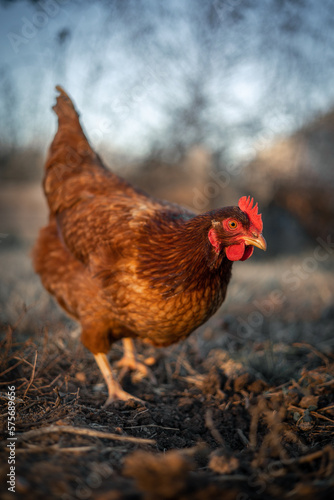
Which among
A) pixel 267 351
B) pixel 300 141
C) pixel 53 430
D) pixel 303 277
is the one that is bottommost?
pixel 53 430

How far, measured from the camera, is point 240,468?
125cm

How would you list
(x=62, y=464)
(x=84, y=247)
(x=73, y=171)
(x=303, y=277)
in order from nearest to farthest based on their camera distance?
(x=62, y=464) < (x=84, y=247) < (x=73, y=171) < (x=303, y=277)

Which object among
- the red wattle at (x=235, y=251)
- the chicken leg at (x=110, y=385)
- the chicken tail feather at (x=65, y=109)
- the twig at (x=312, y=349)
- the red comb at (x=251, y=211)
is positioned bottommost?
the chicken leg at (x=110, y=385)

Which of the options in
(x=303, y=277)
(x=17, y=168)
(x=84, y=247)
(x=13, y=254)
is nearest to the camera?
(x=84, y=247)

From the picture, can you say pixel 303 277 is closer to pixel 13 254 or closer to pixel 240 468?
pixel 240 468

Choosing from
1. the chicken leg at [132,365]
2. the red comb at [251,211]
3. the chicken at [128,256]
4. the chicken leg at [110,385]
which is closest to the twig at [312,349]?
the chicken at [128,256]

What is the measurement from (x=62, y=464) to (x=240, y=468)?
0.65 m

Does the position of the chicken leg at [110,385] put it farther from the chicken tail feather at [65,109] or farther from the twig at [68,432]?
the chicken tail feather at [65,109]

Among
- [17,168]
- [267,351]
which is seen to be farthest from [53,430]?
[17,168]

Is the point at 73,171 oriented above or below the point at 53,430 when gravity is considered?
above

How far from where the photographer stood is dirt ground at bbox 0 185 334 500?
1.11 m

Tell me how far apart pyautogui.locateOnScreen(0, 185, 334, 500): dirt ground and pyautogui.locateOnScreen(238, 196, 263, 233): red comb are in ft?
3.28

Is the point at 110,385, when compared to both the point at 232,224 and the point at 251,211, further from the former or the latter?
the point at 251,211

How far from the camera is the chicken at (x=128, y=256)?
2.09m
